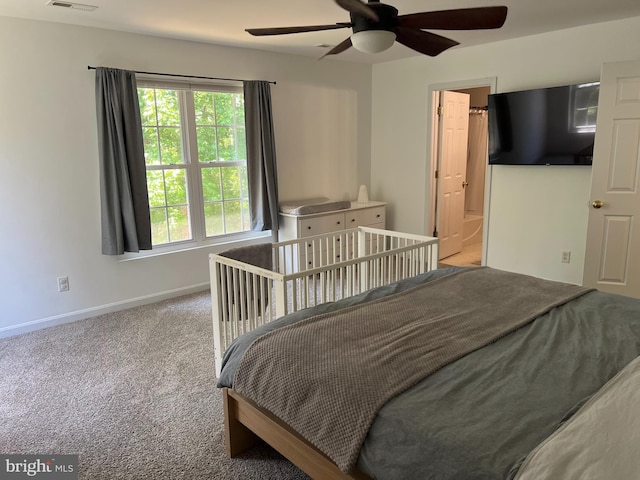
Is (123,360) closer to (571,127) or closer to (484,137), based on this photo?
(571,127)

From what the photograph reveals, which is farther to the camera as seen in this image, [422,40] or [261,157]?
[261,157]

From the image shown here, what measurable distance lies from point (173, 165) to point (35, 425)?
2526 millimetres

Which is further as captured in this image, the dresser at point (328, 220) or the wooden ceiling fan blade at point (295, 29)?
the dresser at point (328, 220)

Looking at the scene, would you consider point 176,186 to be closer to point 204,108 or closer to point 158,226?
point 158,226

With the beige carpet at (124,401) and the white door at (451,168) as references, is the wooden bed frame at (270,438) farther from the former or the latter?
the white door at (451,168)

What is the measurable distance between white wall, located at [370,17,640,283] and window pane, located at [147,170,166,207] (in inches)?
109

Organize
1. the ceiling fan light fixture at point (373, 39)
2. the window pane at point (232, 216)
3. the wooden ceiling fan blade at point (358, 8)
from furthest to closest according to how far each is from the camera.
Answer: the window pane at point (232, 216) → the ceiling fan light fixture at point (373, 39) → the wooden ceiling fan blade at point (358, 8)

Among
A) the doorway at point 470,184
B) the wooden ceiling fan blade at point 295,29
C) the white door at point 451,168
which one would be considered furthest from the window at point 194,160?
the white door at point 451,168

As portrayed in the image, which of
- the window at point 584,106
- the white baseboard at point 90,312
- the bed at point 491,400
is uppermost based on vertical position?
the window at point 584,106

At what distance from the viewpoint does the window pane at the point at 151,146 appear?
4121 mm

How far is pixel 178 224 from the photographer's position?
4453mm

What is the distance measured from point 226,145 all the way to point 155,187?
856mm

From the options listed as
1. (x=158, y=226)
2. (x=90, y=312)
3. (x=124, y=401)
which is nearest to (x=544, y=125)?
(x=158, y=226)

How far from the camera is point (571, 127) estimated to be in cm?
403
